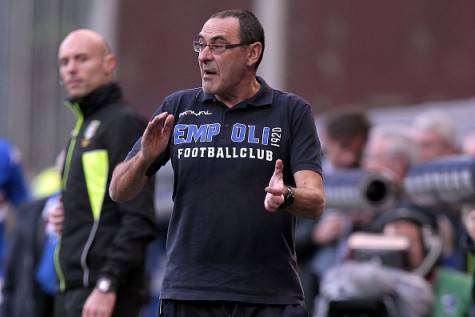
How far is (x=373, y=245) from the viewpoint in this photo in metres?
9.00

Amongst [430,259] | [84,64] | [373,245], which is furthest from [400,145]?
[84,64]

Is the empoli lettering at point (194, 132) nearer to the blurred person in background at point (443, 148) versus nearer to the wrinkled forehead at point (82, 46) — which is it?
the wrinkled forehead at point (82, 46)

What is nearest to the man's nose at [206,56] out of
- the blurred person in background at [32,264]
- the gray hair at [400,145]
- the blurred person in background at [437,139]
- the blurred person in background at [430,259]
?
the blurred person in background at [430,259]

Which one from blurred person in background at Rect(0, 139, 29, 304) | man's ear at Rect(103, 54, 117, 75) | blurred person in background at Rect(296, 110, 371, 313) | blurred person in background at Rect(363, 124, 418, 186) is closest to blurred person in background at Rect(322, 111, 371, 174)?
blurred person in background at Rect(296, 110, 371, 313)

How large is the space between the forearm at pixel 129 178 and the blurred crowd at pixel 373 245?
78.2 inches

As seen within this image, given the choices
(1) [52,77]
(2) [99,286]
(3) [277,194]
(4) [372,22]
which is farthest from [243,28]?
(1) [52,77]

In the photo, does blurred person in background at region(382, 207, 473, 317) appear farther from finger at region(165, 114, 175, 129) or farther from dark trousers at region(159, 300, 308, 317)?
finger at region(165, 114, 175, 129)

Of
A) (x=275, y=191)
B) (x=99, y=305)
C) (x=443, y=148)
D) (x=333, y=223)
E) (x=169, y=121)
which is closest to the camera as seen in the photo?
(x=275, y=191)

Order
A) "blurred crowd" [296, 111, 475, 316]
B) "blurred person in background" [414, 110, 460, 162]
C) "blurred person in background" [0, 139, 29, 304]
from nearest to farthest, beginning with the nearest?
"blurred crowd" [296, 111, 475, 316] → "blurred person in background" [414, 110, 460, 162] → "blurred person in background" [0, 139, 29, 304]

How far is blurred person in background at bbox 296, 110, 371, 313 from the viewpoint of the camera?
9.95 meters

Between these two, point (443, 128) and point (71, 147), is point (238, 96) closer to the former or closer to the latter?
point (71, 147)

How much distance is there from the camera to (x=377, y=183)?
31.0 ft

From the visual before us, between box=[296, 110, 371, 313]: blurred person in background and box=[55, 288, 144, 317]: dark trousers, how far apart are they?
241 centimetres

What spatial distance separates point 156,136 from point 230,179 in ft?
1.06
